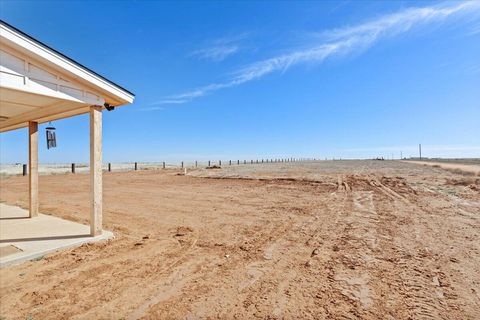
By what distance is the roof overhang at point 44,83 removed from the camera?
4059mm

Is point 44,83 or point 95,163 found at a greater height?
point 44,83

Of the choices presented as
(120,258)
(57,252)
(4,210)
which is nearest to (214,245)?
(120,258)

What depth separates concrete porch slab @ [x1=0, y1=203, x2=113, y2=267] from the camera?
4512 mm

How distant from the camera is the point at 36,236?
5.52 metres

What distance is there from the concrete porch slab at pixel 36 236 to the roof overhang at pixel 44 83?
8.66 ft

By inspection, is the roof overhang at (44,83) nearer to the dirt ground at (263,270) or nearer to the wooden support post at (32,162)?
the wooden support post at (32,162)

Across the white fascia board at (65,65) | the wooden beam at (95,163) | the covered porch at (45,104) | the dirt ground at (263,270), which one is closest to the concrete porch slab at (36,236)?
the covered porch at (45,104)

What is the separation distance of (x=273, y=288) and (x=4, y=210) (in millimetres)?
9179

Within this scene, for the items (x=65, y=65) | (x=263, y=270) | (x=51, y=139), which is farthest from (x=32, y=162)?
(x=263, y=270)

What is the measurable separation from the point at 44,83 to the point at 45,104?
129 cm

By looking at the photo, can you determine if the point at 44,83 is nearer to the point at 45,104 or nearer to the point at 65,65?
the point at 65,65

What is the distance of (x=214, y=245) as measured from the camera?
17.1 feet

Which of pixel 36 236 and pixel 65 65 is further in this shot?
pixel 36 236

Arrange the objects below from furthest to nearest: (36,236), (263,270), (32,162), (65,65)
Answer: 1. (32,162)
2. (36,236)
3. (65,65)
4. (263,270)
